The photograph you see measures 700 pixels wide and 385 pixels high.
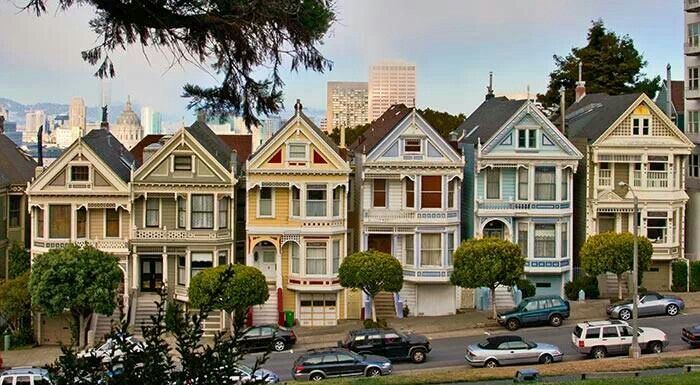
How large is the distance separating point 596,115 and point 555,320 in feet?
43.9

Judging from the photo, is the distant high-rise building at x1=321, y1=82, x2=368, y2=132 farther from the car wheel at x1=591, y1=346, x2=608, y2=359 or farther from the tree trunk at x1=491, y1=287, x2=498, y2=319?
the car wheel at x1=591, y1=346, x2=608, y2=359

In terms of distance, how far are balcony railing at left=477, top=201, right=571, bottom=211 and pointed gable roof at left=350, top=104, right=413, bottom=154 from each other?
5.33m

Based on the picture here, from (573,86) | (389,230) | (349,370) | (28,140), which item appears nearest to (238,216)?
(389,230)

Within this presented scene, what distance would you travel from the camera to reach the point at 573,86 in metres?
75.7

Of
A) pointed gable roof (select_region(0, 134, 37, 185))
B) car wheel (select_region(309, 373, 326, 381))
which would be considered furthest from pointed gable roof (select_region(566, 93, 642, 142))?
pointed gable roof (select_region(0, 134, 37, 185))

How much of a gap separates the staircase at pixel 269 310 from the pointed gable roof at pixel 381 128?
7334 mm

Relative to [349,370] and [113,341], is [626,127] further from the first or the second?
[113,341]

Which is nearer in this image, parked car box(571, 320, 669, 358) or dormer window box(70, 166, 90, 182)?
parked car box(571, 320, 669, 358)

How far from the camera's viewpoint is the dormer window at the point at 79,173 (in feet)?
162

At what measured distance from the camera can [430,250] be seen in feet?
165

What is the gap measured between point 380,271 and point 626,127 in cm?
1424

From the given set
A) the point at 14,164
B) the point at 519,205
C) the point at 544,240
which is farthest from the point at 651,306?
the point at 14,164

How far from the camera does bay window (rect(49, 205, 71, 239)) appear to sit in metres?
49.7

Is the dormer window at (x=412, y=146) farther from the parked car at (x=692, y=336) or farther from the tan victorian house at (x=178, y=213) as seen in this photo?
the parked car at (x=692, y=336)
